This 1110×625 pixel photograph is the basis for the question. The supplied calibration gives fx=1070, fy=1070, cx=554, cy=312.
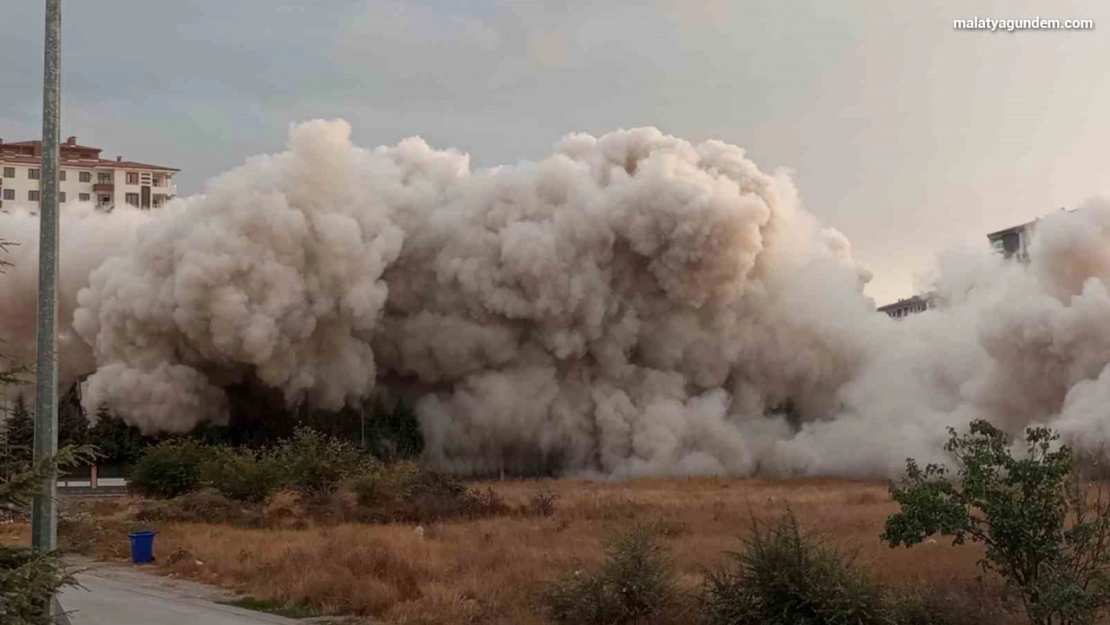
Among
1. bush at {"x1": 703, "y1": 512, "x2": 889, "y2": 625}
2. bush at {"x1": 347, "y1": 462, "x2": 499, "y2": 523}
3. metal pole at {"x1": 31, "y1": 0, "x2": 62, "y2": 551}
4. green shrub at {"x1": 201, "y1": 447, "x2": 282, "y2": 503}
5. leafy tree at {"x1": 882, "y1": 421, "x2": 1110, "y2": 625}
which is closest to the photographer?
metal pole at {"x1": 31, "y1": 0, "x2": 62, "y2": 551}

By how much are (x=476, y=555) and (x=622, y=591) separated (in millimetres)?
6699

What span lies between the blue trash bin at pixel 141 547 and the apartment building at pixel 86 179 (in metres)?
60.3

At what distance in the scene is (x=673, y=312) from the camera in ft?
190

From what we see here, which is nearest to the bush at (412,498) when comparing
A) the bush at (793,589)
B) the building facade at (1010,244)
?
the bush at (793,589)

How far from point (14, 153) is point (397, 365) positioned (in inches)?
1609

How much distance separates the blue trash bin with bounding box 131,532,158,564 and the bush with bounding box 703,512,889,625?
13.4 metres

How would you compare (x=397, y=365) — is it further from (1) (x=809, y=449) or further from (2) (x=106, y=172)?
(2) (x=106, y=172)

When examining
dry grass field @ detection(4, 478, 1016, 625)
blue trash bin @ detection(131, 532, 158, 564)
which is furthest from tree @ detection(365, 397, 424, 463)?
blue trash bin @ detection(131, 532, 158, 564)

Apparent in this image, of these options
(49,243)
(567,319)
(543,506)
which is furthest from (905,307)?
(49,243)

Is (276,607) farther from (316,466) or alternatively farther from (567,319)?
(567,319)

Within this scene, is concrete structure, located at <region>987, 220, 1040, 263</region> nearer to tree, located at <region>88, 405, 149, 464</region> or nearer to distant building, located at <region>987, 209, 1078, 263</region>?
distant building, located at <region>987, 209, 1078, 263</region>

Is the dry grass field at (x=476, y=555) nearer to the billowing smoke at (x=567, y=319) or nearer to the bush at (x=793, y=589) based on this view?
the bush at (x=793, y=589)

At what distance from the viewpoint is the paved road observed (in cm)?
1384

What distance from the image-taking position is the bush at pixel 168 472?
3512cm
